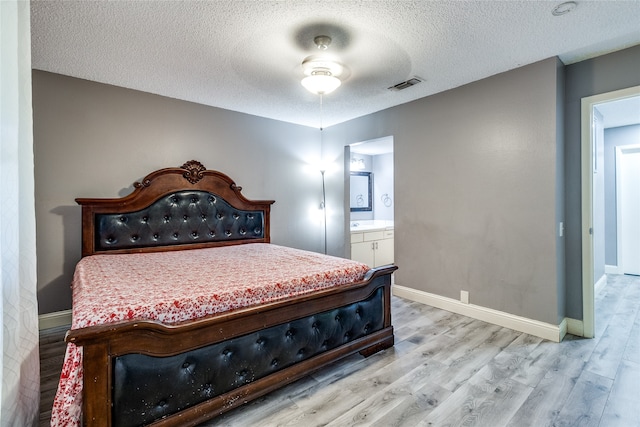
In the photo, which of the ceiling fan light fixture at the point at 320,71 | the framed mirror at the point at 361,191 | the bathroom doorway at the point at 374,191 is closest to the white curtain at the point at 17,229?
the ceiling fan light fixture at the point at 320,71

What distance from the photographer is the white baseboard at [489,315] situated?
2.69 metres

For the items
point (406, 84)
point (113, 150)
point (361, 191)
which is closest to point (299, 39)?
point (406, 84)

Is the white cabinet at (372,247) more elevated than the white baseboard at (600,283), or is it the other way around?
the white cabinet at (372,247)

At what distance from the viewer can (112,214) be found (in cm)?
316

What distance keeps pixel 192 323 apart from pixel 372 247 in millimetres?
3829

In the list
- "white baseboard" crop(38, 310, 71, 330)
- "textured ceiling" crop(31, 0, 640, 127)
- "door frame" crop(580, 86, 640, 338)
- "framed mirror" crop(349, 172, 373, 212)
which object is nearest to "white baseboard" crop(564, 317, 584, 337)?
A: "door frame" crop(580, 86, 640, 338)

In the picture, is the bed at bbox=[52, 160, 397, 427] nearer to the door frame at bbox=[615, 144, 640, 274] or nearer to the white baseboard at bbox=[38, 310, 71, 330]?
the white baseboard at bbox=[38, 310, 71, 330]

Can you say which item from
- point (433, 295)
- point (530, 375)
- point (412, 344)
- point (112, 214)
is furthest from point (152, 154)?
point (530, 375)

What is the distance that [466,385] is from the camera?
80.0 inches

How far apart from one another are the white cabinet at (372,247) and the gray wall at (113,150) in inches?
42.4

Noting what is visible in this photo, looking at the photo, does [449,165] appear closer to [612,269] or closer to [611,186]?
[611,186]

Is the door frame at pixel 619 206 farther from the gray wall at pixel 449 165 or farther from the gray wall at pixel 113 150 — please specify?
the gray wall at pixel 113 150

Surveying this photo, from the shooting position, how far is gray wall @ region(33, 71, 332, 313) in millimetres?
2967

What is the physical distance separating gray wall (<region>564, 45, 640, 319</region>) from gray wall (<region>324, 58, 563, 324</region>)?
178 mm
